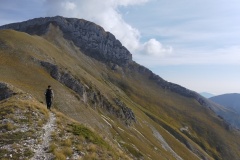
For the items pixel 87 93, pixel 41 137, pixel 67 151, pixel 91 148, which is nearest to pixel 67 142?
pixel 67 151

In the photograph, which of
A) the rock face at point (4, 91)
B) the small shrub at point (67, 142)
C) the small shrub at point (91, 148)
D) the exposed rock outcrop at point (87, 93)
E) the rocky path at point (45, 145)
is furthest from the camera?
the exposed rock outcrop at point (87, 93)

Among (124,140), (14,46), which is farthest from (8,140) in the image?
(14,46)

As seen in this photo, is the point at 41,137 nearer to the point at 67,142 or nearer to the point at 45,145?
the point at 45,145

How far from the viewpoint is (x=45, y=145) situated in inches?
945

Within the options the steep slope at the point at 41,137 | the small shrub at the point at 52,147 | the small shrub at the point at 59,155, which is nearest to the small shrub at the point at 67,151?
the steep slope at the point at 41,137

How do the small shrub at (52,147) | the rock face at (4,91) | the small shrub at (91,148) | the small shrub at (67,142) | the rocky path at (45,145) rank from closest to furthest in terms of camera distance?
the rocky path at (45,145)
the small shrub at (52,147)
the small shrub at (67,142)
the small shrub at (91,148)
the rock face at (4,91)

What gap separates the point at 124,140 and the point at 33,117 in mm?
63358

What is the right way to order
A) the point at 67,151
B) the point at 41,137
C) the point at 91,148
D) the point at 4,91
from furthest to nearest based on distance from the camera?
the point at 4,91 < the point at 91,148 < the point at 41,137 < the point at 67,151

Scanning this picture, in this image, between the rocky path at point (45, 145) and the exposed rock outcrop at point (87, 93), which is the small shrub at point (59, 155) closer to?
the rocky path at point (45, 145)

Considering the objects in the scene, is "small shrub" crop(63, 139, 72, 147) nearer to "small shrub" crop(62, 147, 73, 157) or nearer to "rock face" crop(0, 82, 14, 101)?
"small shrub" crop(62, 147, 73, 157)

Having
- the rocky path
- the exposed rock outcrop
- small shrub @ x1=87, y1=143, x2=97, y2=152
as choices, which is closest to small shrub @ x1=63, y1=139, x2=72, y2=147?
the rocky path

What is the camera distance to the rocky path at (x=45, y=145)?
22.0 metres

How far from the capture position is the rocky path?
72.2 feet

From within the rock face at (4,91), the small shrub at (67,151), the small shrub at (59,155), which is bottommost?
the small shrub at (59,155)
